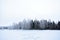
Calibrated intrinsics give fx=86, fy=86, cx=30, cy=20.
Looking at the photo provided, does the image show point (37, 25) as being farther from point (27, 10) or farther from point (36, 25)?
point (27, 10)

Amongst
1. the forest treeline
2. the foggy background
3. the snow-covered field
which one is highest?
the foggy background

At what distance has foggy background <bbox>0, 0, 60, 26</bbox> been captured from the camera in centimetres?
119

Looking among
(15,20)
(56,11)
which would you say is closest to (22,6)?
(15,20)

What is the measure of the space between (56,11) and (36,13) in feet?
0.92

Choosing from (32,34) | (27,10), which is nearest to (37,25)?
(32,34)

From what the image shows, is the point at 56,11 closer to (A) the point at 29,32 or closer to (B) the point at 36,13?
(B) the point at 36,13

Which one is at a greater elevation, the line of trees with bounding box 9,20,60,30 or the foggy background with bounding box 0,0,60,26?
the foggy background with bounding box 0,0,60,26

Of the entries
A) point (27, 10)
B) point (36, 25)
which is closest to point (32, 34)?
point (36, 25)

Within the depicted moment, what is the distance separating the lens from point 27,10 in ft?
4.00

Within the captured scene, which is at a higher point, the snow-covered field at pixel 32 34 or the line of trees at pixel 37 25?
the line of trees at pixel 37 25

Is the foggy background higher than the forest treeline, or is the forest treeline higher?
the foggy background

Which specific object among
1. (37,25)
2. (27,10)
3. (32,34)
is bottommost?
(32,34)

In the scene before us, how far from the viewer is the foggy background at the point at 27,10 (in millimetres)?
1194

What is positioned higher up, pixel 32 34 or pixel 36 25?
pixel 36 25
